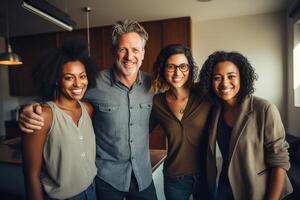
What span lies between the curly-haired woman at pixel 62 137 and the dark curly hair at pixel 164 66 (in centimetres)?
47

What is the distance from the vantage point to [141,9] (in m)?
3.36

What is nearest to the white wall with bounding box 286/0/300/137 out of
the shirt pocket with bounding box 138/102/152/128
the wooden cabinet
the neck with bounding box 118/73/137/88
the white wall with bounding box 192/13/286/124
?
the white wall with bounding box 192/13/286/124

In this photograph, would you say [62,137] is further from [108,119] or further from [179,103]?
[179,103]

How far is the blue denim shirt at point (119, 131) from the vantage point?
4.45 ft

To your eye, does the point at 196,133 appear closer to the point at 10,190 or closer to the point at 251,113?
the point at 251,113

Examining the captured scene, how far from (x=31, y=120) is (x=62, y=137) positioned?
15 centimetres

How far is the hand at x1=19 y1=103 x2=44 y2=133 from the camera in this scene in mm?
988

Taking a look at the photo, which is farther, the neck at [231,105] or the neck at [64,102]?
the neck at [231,105]

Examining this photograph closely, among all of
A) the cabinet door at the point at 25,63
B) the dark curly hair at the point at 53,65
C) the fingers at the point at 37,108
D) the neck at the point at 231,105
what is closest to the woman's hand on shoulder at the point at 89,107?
the dark curly hair at the point at 53,65

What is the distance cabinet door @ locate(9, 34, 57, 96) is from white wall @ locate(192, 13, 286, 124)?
344cm

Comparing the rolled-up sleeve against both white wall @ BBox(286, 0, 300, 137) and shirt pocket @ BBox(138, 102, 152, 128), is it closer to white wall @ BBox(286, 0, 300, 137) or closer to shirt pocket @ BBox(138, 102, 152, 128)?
shirt pocket @ BBox(138, 102, 152, 128)

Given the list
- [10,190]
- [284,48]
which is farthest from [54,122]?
[284,48]

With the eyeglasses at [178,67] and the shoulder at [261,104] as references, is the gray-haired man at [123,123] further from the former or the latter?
the shoulder at [261,104]

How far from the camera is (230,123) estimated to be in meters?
1.33
